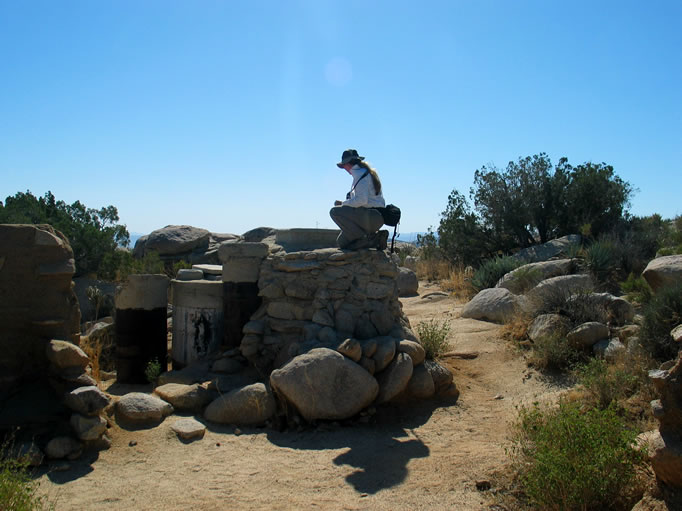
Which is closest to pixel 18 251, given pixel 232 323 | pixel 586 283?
pixel 232 323

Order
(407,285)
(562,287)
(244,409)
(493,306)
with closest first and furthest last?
(244,409) → (562,287) → (493,306) → (407,285)

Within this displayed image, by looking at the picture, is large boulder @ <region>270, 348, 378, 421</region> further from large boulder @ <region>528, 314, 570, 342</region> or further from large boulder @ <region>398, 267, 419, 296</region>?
large boulder @ <region>398, 267, 419, 296</region>

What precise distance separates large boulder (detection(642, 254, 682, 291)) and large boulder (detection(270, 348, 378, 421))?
5.41 m

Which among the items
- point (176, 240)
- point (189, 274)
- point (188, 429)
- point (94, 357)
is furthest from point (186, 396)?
point (176, 240)

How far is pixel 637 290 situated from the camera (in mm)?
10266

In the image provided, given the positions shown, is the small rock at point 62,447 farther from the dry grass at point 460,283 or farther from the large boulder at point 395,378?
the dry grass at point 460,283

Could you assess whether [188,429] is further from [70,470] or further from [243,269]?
[243,269]

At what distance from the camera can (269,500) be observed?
441cm

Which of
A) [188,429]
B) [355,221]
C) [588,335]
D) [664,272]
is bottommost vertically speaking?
[188,429]

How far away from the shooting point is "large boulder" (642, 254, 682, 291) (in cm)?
858

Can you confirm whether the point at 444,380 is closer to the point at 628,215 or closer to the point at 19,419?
the point at 19,419

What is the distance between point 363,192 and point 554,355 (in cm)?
330

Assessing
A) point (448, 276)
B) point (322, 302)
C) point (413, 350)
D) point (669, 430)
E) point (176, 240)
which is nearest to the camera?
point (669, 430)

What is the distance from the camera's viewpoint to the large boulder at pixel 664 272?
8.58 metres
